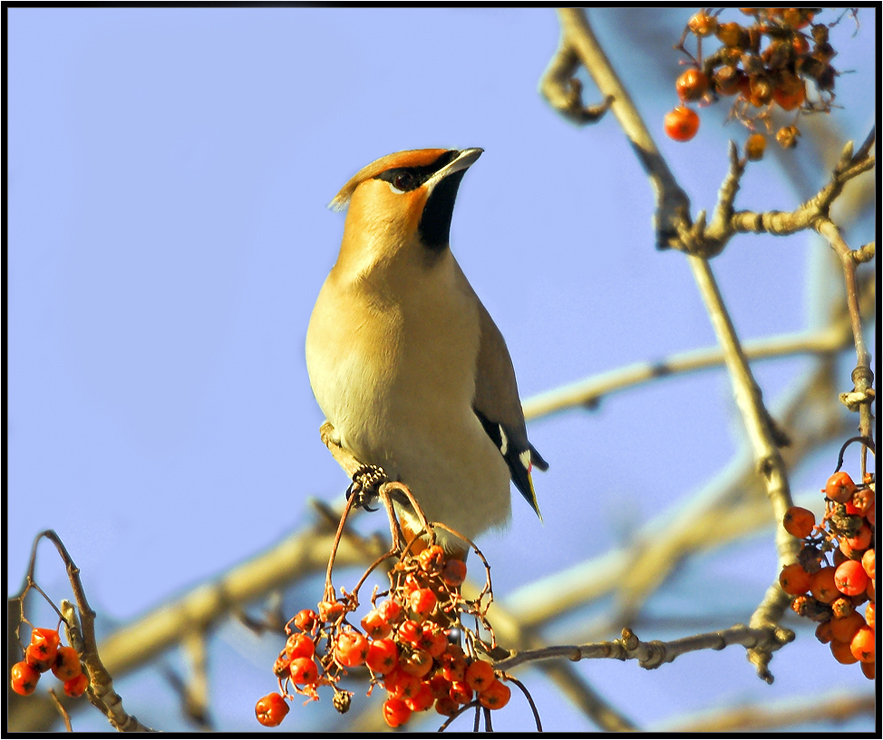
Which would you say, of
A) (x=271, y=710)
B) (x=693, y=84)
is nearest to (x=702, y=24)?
(x=693, y=84)

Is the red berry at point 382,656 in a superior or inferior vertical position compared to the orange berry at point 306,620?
A: inferior

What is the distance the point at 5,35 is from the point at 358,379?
1224 millimetres

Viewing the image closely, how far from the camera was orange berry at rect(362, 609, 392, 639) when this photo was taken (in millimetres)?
1649

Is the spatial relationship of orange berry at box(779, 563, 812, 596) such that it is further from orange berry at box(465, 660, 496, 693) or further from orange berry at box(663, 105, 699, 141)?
orange berry at box(663, 105, 699, 141)

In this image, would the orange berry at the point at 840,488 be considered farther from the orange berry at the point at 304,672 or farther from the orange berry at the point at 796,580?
the orange berry at the point at 304,672

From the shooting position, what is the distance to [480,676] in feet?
5.35

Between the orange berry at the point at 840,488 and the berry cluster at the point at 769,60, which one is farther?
the berry cluster at the point at 769,60

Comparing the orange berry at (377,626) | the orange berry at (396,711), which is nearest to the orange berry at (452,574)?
the orange berry at (377,626)

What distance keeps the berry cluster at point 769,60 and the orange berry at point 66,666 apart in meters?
1.82

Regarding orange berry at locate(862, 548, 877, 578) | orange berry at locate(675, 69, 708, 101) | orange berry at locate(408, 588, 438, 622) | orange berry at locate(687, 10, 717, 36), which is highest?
orange berry at locate(687, 10, 717, 36)

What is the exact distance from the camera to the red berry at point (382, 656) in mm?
1600

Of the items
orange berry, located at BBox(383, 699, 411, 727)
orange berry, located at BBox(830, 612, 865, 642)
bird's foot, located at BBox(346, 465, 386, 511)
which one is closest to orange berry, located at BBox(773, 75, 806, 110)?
orange berry, located at BBox(830, 612, 865, 642)

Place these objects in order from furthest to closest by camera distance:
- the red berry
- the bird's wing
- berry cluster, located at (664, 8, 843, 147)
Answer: the bird's wing → berry cluster, located at (664, 8, 843, 147) → the red berry

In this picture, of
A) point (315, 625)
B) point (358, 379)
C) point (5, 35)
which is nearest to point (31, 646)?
point (315, 625)
